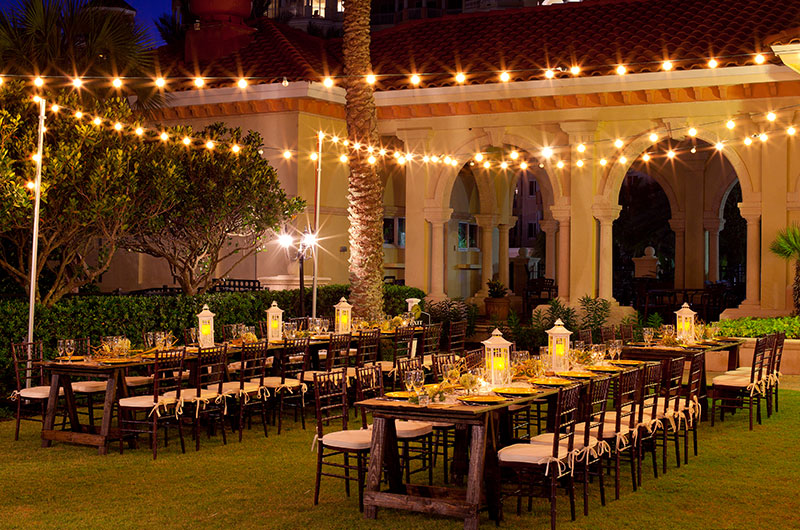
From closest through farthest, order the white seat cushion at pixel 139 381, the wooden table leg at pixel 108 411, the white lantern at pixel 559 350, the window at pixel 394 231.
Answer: the white lantern at pixel 559 350 < the wooden table leg at pixel 108 411 < the white seat cushion at pixel 139 381 < the window at pixel 394 231

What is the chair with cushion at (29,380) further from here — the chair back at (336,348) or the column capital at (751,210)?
the column capital at (751,210)

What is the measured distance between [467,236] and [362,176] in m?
11.7

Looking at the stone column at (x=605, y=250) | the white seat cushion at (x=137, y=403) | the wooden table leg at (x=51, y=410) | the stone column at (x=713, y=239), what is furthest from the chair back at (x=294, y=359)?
the stone column at (x=713, y=239)

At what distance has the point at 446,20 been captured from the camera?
23.0 metres

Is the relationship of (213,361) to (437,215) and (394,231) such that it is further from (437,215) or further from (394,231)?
(394,231)

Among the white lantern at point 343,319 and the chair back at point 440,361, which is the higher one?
the white lantern at point 343,319

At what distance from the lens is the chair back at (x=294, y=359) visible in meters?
12.4

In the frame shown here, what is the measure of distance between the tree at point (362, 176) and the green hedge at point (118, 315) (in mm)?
1341

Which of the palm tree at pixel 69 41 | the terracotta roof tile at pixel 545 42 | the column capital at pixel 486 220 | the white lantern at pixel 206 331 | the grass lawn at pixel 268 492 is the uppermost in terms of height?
the terracotta roof tile at pixel 545 42

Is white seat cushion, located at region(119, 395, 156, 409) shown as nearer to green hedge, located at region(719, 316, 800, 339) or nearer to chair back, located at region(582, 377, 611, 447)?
chair back, located at region(582, 377, 611, 447)

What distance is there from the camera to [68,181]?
12.7m

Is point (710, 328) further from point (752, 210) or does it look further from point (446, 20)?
point (446, 20)

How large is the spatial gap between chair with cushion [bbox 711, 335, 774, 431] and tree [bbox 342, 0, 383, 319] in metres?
6.05

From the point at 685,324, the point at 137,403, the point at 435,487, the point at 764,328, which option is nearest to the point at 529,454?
the point at 435,487
